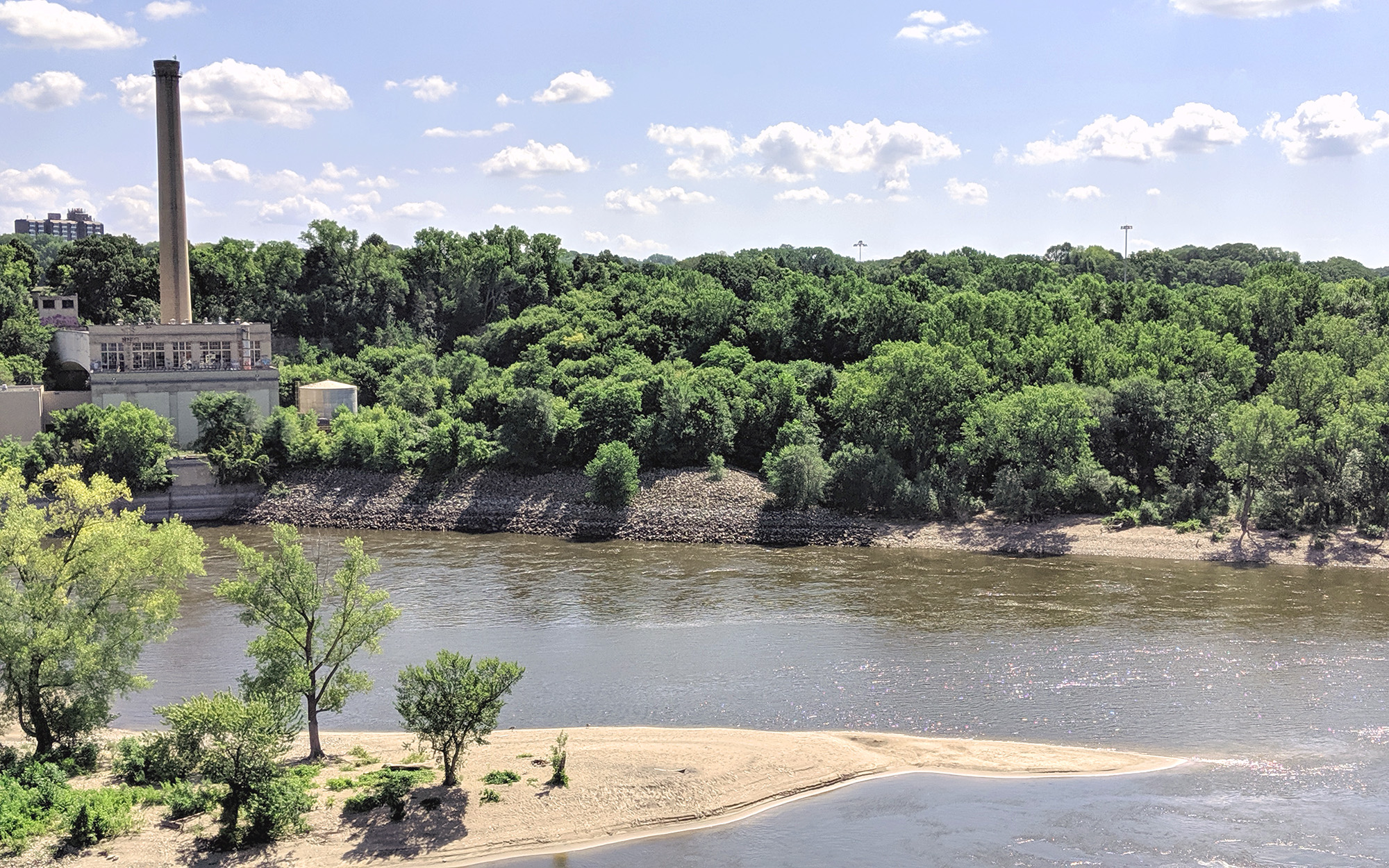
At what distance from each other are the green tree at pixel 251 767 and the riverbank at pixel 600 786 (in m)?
0.47

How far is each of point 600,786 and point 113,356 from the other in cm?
5650

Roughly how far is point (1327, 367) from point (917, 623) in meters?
32.4

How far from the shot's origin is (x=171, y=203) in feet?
233

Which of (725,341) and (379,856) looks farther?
(725,341)

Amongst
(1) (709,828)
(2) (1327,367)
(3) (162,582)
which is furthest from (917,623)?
(2) (1327,367)

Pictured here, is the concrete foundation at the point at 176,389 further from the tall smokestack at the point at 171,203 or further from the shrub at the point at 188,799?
the shrub at the point at 188,799

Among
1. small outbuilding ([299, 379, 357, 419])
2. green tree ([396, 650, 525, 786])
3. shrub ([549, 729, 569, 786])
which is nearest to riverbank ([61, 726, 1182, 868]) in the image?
shrub ([549, 729, 569, 786])

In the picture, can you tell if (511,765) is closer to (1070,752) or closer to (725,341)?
(1070,752)

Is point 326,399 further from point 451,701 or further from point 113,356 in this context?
point 451,701

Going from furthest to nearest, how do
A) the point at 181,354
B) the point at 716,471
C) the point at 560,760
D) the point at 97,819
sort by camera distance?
1. the point at 181,354
2. the point at 716,471
3. the point at 560,760
4. the point at 97,819

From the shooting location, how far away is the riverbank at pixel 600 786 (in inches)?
936

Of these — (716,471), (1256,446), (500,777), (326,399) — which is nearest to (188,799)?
(500,777)

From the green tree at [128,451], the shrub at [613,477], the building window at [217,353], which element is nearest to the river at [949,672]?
the shrub at [613,477]

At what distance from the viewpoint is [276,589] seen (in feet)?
87.3
